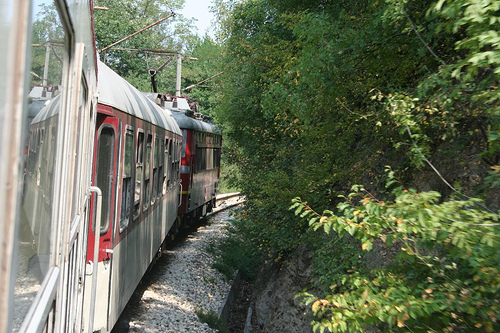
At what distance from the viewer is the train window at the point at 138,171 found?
640 centimetres

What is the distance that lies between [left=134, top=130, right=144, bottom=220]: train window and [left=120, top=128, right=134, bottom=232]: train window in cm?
35

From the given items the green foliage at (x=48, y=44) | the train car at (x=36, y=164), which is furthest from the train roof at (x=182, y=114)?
the green foliage at (x=48, y=44)

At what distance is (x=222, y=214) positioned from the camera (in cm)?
2497

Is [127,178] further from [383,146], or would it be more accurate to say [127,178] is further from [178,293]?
[178,293]

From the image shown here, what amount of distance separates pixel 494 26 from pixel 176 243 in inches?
532

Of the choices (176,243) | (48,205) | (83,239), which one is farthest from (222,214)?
(48,205)

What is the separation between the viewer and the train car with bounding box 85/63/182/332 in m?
4.91

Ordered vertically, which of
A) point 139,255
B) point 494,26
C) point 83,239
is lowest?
point 139,255

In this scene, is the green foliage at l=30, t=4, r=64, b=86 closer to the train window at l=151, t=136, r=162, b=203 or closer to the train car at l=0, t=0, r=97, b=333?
the train car at l=0, t=0, r=97, b=333

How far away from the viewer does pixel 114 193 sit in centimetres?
521

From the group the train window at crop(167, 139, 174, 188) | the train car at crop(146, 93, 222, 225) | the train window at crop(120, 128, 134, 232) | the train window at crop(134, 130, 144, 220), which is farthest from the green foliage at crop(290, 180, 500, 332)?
the train car at crop(146, 93, 222, 225)

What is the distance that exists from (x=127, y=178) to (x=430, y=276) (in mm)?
3394

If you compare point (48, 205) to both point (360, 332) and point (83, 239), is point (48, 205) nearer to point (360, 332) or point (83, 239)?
point (83, 239)

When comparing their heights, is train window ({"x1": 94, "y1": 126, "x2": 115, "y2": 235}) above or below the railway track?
above
